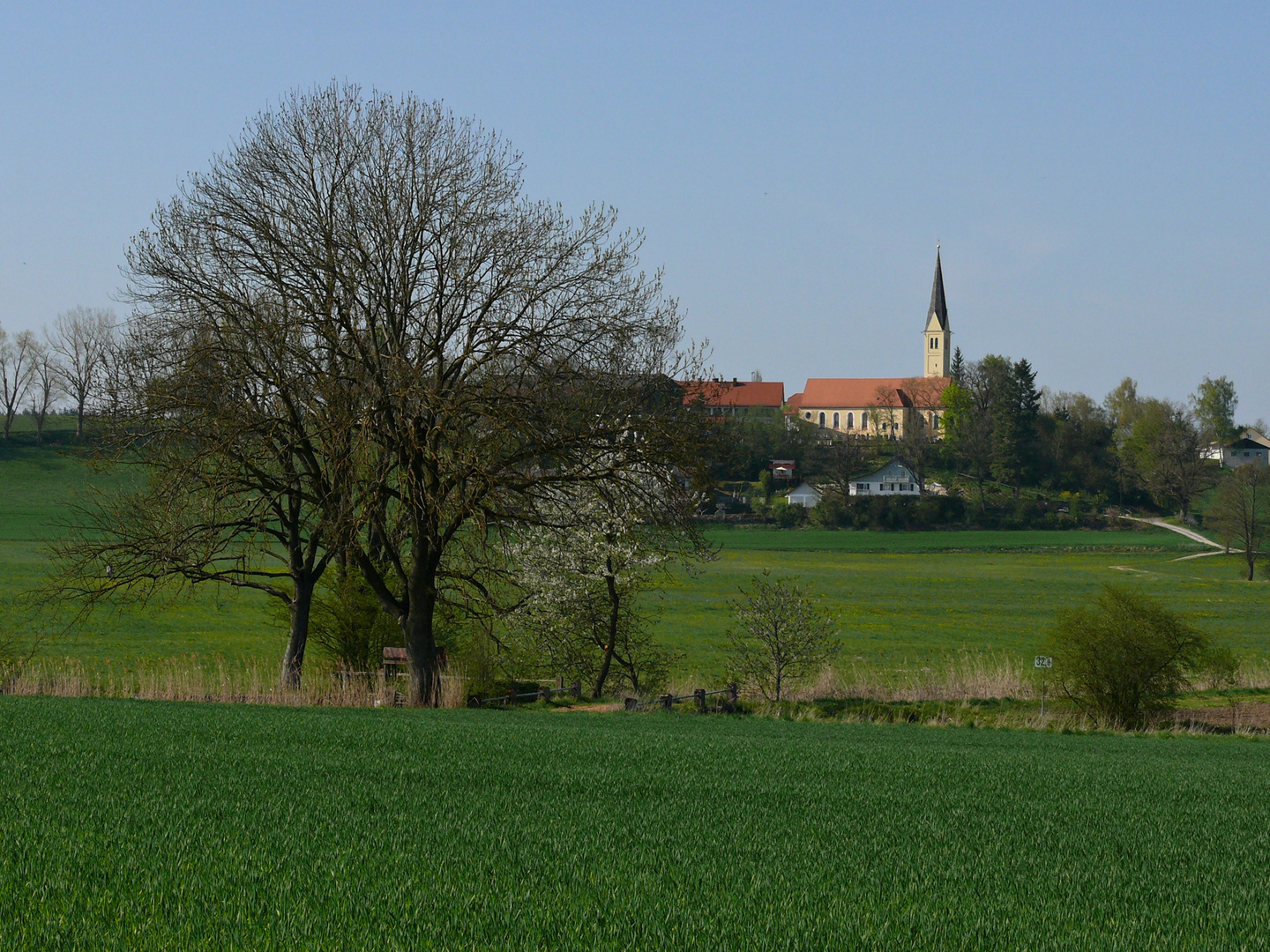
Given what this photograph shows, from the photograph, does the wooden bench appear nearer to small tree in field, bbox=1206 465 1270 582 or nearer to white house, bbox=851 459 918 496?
small tree in field, bbox=1206 465 1270 582

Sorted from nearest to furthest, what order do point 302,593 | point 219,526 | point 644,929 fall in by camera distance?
point 644,929
point 219,526
point 302,593

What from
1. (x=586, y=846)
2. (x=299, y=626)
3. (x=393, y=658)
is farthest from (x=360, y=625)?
(x=586, y=846)

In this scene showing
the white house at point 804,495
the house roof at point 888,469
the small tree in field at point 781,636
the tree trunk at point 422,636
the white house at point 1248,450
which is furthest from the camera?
the white house at point 1248,450

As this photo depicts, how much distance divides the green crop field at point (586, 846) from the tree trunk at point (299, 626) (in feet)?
39.2

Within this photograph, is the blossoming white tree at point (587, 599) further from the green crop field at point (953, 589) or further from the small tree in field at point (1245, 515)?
the small tree in field at point (1245, 515)

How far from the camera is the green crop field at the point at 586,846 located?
496 cm

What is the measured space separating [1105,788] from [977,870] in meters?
4.78

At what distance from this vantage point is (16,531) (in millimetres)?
80938

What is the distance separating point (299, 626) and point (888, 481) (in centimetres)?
11721

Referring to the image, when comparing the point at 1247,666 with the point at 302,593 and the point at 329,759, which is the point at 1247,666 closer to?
the point at 302,593

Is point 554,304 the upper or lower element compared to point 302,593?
upper

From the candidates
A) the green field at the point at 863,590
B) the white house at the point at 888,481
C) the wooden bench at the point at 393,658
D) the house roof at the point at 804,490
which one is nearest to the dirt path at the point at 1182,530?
the green field at the point at 863,590

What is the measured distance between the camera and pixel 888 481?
136 m

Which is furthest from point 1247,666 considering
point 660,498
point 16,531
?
point 16,531
